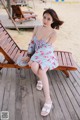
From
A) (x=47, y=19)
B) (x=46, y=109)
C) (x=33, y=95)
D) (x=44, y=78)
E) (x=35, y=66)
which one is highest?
(x=47, y=19)

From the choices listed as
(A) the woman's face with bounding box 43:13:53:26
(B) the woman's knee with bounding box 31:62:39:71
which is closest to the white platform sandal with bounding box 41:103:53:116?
(B) the woman's knee with bounding box 31:62:39:71

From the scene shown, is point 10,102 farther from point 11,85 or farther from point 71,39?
point 71,39

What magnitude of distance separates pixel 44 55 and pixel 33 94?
0.60 metres

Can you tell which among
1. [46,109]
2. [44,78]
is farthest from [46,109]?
[44,78]

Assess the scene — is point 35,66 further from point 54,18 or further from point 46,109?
point 54,18

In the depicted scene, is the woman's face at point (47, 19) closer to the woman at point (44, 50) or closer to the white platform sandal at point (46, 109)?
the woman at point (44, 50)

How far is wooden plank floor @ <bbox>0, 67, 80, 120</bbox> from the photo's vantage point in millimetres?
2887

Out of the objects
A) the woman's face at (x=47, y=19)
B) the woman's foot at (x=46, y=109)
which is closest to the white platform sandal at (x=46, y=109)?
the woman's foot at (x=46, y=109)

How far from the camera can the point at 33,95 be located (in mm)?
3346

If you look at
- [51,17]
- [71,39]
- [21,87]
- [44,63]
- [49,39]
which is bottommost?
[71,39]

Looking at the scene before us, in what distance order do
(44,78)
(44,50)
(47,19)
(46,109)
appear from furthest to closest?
(44,50) → (47,19) → (44,78) → (46,109)

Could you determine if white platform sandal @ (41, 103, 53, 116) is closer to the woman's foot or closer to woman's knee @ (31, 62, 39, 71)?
the woman's foot

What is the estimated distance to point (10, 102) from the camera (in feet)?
10.1

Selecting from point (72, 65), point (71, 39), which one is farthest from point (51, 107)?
point (71, 39)
